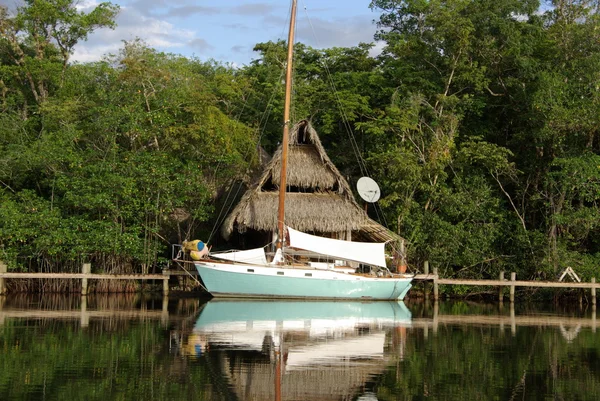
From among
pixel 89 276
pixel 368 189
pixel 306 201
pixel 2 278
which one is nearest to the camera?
pixel 2 278

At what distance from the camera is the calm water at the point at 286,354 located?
403 inches

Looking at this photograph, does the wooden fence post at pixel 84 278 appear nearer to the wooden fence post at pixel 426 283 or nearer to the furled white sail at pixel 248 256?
the furled white sail at pixel 248 256

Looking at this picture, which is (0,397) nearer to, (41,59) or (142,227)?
(142,227)

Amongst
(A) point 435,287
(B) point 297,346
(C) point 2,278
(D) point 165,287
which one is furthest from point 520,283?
(C) point 2,278

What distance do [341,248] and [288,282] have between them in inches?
74.1

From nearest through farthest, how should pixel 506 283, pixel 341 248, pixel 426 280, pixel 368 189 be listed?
pixel 341 248 → pixel 506 283 → pixel 368 189 → pixel 426 280

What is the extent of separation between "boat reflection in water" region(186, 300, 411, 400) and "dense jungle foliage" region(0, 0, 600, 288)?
15.9 ft

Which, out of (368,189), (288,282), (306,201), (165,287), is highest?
(368,189)

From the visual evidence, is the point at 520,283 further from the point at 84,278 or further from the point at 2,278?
the point at 2,278

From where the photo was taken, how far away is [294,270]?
70.3 ft

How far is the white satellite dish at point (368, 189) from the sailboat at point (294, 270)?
1.89 meters

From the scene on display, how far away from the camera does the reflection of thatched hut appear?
2303 cm

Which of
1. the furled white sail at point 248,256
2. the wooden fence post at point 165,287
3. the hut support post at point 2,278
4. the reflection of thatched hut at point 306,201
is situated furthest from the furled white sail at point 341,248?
the hut support post at point 2,278

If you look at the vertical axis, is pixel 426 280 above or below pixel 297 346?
above
